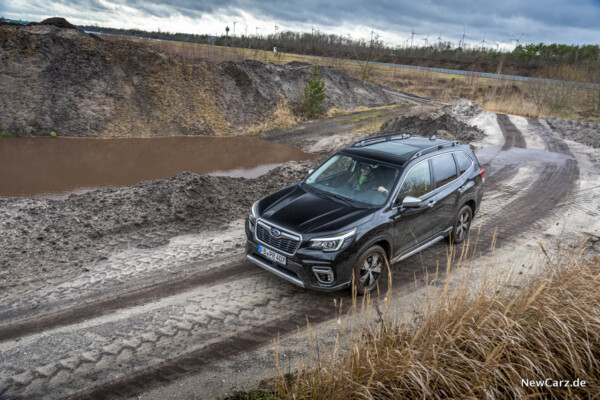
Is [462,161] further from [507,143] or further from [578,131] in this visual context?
[578,131]

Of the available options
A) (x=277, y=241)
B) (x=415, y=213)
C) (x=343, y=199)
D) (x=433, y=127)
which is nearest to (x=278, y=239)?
(x=277, y=241)

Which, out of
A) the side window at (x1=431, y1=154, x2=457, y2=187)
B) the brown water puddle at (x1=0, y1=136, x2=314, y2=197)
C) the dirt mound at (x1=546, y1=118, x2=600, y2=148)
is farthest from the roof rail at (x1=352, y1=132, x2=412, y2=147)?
the dirt mound at (x1=546, y1=118, x2=600, y2=148)

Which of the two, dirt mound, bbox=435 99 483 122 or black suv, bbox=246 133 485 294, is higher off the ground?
dirt mound, bbox=435 99 483 122

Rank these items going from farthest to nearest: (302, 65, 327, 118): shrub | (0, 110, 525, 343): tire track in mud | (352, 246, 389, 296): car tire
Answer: (302, 65, 327, 118): shrub → (352, 246, 389, 296): car tire → (0, 110, 525, 343): tire track in mud

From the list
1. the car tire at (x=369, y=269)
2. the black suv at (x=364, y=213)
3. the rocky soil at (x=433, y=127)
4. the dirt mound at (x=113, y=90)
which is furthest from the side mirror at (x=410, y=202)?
the dirt mound at (x=113, y=90)

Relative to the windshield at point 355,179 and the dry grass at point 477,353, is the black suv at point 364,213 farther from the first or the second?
the dry grass at point 477,353

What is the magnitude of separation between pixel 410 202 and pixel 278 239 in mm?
2024

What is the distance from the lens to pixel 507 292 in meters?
4.30

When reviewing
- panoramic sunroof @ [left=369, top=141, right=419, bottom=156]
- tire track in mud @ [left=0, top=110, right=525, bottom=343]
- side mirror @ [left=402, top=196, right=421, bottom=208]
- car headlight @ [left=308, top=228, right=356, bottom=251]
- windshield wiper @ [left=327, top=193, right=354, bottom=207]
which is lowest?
tire track in mud @ [left=0, top=110, right=525, bottom=343]

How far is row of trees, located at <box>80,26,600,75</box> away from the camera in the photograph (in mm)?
82125

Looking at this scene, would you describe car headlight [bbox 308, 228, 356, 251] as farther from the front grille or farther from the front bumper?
the front grille

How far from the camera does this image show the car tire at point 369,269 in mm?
5738

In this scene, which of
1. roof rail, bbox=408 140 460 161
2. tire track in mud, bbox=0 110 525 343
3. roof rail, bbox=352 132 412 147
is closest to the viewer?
tire track in mud, bbox=0 110 525 343

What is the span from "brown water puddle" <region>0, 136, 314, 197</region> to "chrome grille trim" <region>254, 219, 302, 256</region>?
9338mm
